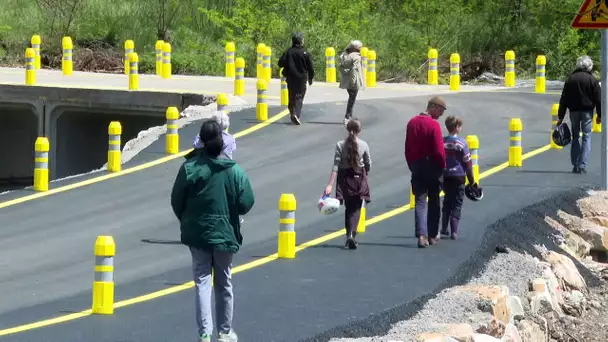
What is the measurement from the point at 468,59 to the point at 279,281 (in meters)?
29.6

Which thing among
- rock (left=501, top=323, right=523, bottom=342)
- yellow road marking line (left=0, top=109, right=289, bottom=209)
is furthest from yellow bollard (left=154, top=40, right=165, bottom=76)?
rock (left=501, top=323, right=523, bottom=342)

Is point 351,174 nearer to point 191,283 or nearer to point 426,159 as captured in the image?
point 426,159

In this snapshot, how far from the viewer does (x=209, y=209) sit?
1156 cm

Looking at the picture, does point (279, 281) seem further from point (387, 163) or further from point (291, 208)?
point (387, 163)

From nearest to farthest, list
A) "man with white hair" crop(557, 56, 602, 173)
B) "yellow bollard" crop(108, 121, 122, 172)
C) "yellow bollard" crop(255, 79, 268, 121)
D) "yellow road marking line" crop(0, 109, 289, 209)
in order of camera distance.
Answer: "yellow road marking line" crop(0, 109, 289, 209)
"man with white hair" crop(557, 56, 602, 173)
"yellow bollard" crop(108, 121, 122, 172)
"yellow bollard" crop(255, 79, 268, 121)

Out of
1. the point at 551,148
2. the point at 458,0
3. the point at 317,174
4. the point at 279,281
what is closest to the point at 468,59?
the point at 458,0

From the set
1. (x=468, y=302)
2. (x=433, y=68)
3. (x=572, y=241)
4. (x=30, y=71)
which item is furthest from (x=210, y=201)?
(x=433, y=68)

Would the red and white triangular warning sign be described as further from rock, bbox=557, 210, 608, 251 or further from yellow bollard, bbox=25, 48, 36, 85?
yellow bollard, bbox=25, 48, 36, 85

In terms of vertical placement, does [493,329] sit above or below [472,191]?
below

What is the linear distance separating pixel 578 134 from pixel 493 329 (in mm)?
9911

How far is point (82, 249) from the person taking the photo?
60.1 ft

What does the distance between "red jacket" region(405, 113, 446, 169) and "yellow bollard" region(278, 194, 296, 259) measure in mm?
1482

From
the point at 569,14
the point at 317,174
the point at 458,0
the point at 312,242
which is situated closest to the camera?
the point at 312,242

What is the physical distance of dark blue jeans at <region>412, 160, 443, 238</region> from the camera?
1698 centimetres
